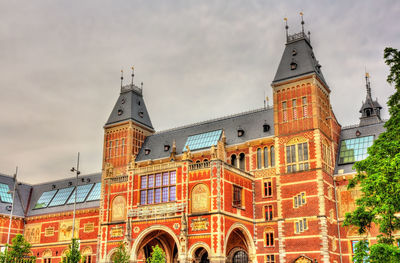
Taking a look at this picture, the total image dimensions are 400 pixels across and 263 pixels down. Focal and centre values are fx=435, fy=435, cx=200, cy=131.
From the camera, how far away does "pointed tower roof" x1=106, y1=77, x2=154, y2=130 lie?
65438mm

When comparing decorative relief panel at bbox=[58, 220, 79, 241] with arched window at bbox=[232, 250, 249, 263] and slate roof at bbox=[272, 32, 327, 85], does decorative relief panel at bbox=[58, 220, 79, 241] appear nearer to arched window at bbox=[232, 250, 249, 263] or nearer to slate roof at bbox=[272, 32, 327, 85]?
arched window at bbox=[232, 250, 249, 263]

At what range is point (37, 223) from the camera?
72312 mm

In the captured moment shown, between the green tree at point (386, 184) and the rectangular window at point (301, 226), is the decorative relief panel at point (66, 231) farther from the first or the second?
the green tree at point (386, 184)

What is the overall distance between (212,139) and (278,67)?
12.6m

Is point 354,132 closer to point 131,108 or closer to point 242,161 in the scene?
point 242,161

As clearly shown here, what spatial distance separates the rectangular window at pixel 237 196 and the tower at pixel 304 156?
4313 millimetres

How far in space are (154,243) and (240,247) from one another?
10970 millimetres

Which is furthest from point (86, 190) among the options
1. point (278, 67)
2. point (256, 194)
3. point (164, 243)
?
point (278, 67)

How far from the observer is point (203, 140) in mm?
58375

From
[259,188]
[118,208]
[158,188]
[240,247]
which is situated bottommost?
[240,247]

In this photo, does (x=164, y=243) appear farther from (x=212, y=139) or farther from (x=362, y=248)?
(x=362, y=248)

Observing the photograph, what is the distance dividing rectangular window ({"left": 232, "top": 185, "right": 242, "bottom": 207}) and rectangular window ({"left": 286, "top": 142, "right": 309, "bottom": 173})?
19.9ft

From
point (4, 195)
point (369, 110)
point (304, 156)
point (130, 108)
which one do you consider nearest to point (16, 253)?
point (4, 195)

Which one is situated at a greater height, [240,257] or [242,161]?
[242,161]
